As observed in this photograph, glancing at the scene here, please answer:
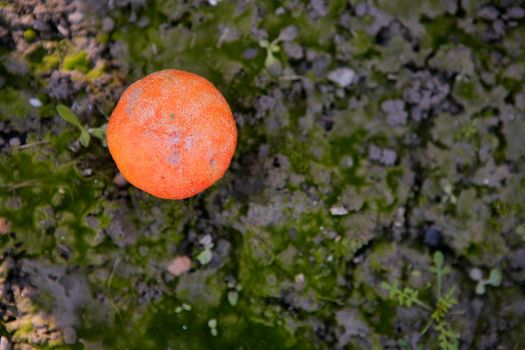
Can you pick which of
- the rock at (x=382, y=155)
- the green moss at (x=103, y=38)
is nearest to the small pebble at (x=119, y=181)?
the green moss at (x=103, y=38)

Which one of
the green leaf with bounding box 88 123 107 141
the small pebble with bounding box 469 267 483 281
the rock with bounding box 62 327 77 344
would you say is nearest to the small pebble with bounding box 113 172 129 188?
the green leaf with bounding box 88 123 107 141

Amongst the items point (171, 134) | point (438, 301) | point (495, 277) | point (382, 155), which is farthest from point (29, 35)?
point (495, 277)

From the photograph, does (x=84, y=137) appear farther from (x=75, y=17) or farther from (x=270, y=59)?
(x=270, y=59)

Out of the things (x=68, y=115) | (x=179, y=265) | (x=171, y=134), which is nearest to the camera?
(x=171, y=134)

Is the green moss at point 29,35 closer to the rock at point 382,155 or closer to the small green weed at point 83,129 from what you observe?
the small green weed at point 83,129

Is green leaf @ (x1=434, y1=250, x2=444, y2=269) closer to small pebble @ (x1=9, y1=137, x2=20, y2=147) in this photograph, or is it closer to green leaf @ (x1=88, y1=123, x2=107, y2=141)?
green leaf @ (x1=88, y1=123, x2=107, y2=141)

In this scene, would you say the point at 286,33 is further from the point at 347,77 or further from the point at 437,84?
the point at 437,84

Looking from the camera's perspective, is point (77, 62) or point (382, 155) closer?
point (77, 62)
